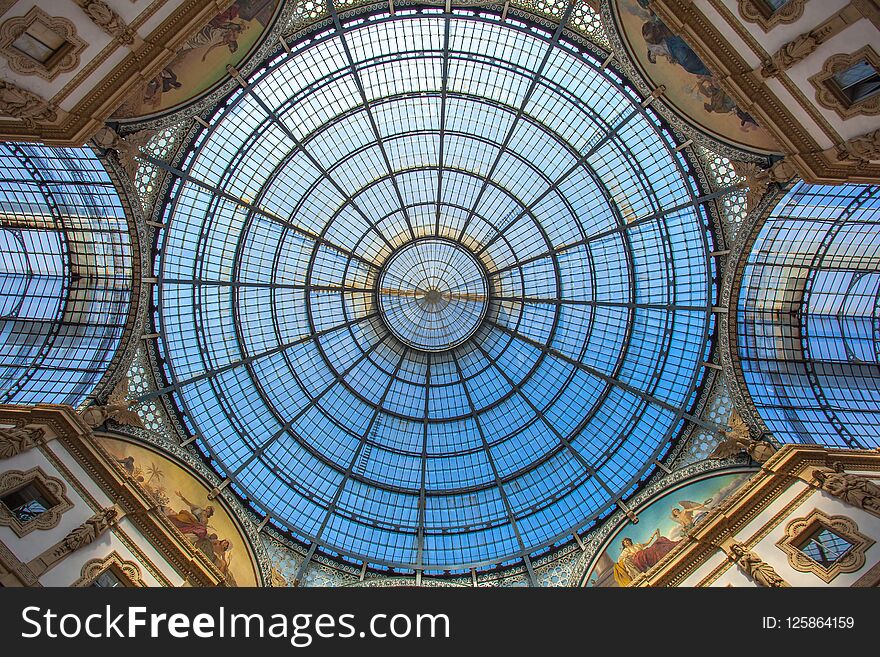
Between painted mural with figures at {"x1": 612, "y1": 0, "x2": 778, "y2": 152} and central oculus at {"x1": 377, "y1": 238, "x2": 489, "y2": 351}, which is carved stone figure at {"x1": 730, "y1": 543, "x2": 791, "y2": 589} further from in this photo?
central oculus at {"x1": 377, "y1": 238, "x2": 489, "y2": 351}

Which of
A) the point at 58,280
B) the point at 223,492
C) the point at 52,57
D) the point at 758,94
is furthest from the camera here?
the point at 223,492

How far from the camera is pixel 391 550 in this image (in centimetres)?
3259

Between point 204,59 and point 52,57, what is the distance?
653 cm

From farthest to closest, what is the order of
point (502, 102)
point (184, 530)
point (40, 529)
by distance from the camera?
point (502, 102)
point (184, 530)
point (40, 529)

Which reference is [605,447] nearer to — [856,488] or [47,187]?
[856,488]

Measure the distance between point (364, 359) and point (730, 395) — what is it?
1999cm

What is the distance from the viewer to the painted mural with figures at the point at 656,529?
27.4 m

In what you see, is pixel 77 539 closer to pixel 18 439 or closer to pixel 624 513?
pixel 18 439

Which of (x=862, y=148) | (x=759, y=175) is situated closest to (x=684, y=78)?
(x=759, y=175)

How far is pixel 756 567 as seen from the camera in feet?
72.3

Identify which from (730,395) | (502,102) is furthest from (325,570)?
(502,102)

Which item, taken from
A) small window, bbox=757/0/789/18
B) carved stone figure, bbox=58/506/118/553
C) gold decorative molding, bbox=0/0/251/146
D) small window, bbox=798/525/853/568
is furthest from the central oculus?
small window, bbox=798/525/853/568

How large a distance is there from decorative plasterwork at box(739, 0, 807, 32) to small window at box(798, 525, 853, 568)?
57.9 feet

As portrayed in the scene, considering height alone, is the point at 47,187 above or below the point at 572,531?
above
